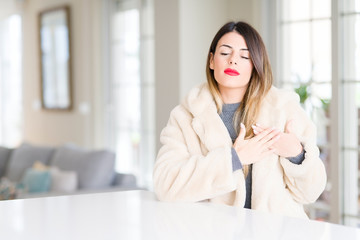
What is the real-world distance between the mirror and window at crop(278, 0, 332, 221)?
3.23 metres

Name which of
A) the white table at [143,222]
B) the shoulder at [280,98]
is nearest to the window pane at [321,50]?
the shoulder at [280,98]

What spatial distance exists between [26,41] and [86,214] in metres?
6.78

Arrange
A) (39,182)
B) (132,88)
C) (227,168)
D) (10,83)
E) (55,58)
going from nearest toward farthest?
(227,168), (39,182), (132,88), (55,58), (10,83)

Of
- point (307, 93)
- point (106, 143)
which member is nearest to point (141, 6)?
point (106, 143)

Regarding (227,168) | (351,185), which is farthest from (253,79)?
(351,185)

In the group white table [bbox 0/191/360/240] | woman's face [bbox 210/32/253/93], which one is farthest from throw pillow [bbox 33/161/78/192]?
woman's face [bbox 210/32/253/93]

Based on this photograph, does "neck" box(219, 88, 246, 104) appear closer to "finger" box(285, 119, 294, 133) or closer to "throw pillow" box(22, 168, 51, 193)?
"finger" box(285, 119, 294, 133)

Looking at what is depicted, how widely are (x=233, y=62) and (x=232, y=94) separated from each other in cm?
12

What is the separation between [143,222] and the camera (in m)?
1.67

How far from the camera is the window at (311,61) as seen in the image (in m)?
4.30

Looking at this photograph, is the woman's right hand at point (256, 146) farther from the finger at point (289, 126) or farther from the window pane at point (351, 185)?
the window pane at point (351, 185)

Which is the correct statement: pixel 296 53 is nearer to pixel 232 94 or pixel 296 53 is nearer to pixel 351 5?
pixel 351 5

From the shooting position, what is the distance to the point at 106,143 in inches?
263

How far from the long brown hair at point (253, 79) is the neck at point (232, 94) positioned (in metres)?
0.01
